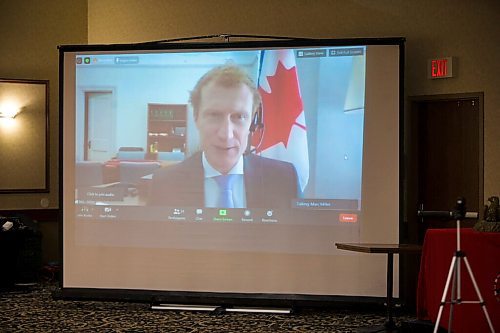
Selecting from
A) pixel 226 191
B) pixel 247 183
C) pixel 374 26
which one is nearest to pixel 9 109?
pixel 226 191

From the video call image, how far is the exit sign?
29.1 inches

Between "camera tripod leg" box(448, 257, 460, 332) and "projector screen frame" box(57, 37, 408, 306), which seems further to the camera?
"projector screen frame" box(57, 37, 408, 306)

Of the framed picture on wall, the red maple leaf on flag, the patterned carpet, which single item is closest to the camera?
the patterned carpet

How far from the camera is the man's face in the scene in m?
6.94

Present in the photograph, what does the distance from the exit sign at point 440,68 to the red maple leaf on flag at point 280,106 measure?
129 cm

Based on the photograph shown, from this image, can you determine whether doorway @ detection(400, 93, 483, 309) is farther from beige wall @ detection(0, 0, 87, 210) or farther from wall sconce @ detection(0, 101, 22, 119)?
wall sconce @ detection(0, 101, 22, 119)

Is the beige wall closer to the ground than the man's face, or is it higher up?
higher up

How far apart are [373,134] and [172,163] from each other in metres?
1.93

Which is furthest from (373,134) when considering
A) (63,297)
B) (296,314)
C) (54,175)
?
(54,175)

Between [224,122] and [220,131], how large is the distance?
93mm

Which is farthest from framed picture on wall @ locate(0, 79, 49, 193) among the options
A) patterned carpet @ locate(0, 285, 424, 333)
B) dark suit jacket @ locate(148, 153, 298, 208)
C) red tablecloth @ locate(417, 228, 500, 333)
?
red tablecloth @ locate(417, 228, 500, 333)

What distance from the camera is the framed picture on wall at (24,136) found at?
350 inches

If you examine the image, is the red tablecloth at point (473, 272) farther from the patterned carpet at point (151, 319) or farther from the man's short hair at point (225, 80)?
the man's short hair at point (225, 80)

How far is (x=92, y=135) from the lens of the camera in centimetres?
724
